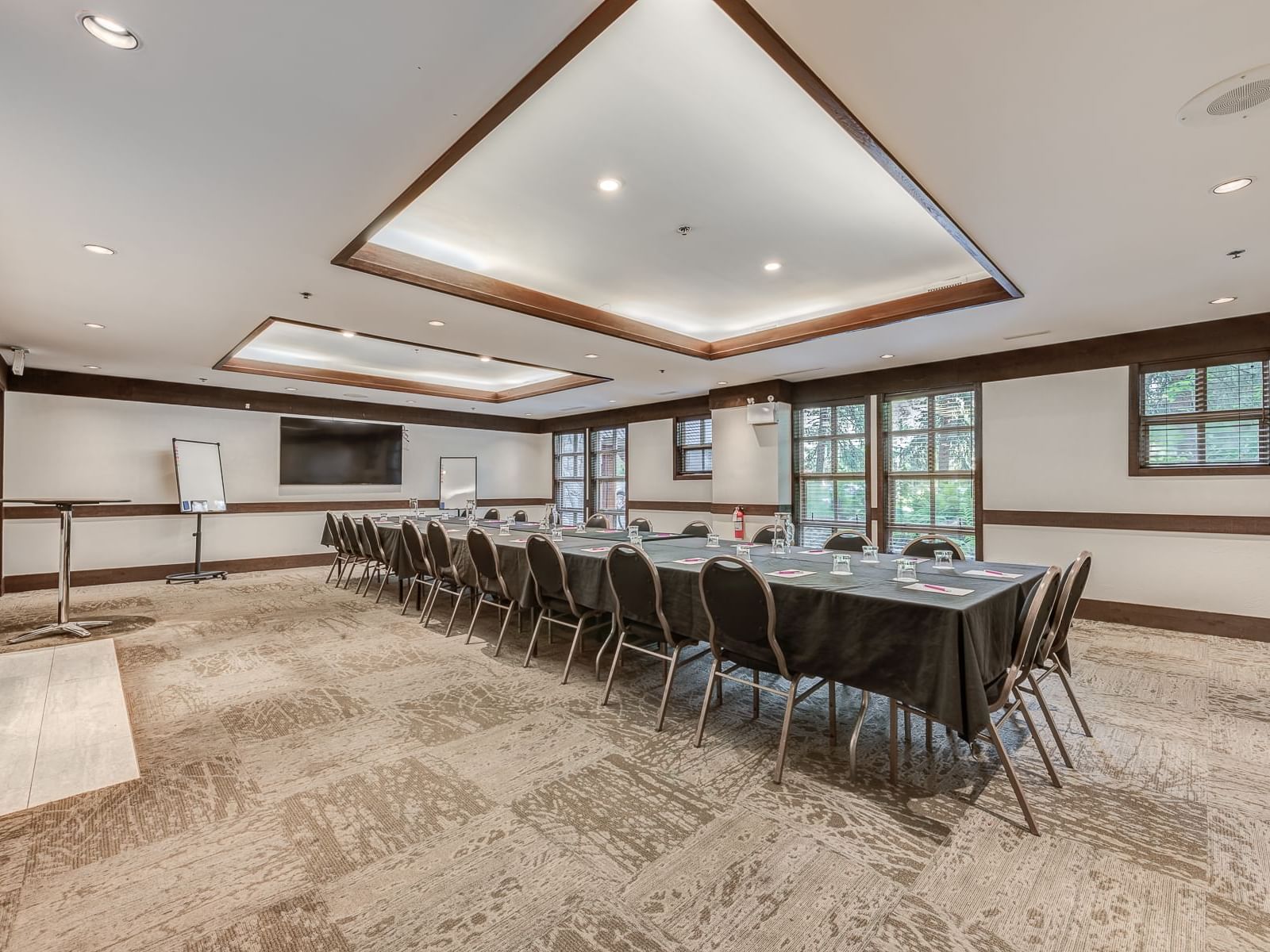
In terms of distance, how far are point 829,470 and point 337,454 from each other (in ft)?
23.4

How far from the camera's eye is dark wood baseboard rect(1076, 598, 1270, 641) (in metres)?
4.31

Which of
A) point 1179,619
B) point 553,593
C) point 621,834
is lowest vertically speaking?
point 621,834

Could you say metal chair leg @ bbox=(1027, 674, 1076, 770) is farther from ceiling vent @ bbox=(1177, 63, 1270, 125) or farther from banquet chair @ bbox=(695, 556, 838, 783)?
ceiling vent @ bbox=(1177, 63, 1270, 125)

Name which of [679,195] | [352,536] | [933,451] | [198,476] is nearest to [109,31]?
[679,195]

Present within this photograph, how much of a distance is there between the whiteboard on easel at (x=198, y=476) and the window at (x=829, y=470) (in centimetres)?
757

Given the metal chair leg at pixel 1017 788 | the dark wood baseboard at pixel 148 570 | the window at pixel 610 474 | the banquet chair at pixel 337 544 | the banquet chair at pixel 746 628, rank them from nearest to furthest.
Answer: the metal chair leg at pixel 1017 788, the banquet chair at pixel 746 628, the dark wood baseboard at pixel 148 570, the banquet chair at pixel 337 544, the window at pixel 610 474

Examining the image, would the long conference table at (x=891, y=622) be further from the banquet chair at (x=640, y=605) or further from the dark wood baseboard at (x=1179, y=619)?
the dark wood baseboard at (x=1179, y=619)

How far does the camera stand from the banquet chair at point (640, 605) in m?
2.85

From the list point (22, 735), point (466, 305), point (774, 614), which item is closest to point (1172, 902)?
point (774, 614)

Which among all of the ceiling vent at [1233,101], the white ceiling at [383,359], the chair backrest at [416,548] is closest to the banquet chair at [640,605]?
the chair backrest at [416,548]

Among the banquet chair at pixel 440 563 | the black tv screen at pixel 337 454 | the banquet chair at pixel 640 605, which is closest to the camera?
the banquet chair at pixel 640 605

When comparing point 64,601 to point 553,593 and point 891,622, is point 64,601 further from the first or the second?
point 891,622

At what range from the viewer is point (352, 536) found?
21.5 feet

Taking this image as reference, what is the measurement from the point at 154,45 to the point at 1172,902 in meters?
3.94
